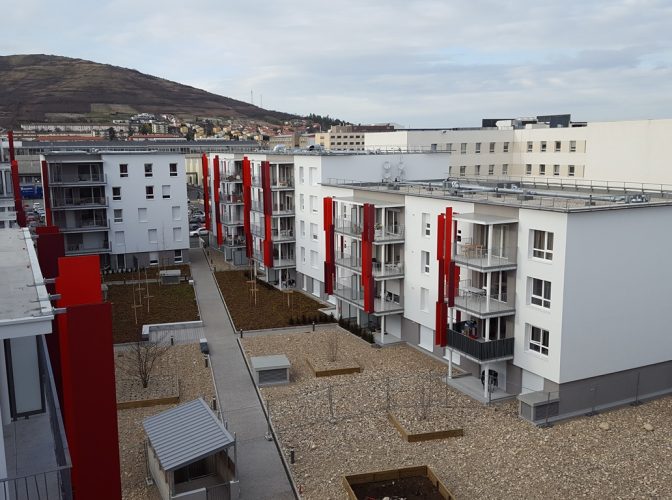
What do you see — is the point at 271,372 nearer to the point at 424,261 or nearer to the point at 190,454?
the point at 190,454

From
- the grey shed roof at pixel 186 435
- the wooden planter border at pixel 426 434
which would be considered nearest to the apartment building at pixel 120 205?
the grey shed roof at pixel 186 435

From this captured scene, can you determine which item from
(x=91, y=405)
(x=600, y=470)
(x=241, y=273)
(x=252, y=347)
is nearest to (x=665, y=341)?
(x=600, y=470)

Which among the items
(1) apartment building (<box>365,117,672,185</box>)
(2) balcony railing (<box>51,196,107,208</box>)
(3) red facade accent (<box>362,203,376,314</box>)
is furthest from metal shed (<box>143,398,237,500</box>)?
(1) apartment building (<box>365,117,672,185</box>)

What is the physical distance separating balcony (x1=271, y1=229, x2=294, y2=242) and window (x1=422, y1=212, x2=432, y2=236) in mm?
16782

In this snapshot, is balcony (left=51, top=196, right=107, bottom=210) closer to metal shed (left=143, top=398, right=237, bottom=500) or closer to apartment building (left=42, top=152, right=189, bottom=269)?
apartment building (left=42, top=152, right=189, bottom=269)

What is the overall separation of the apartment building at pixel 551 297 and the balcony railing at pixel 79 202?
30767 millimetres

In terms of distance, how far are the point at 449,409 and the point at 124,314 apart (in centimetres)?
2243

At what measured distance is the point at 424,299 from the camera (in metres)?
30.8

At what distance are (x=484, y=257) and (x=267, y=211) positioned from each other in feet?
75.6

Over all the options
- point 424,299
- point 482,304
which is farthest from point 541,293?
point 424,299

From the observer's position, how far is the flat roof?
294 inches

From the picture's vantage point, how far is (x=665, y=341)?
25.3m

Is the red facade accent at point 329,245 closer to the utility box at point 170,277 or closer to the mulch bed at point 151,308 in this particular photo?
the mulch bed at point 151,308

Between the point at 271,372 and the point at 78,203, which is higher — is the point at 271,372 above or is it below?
below
